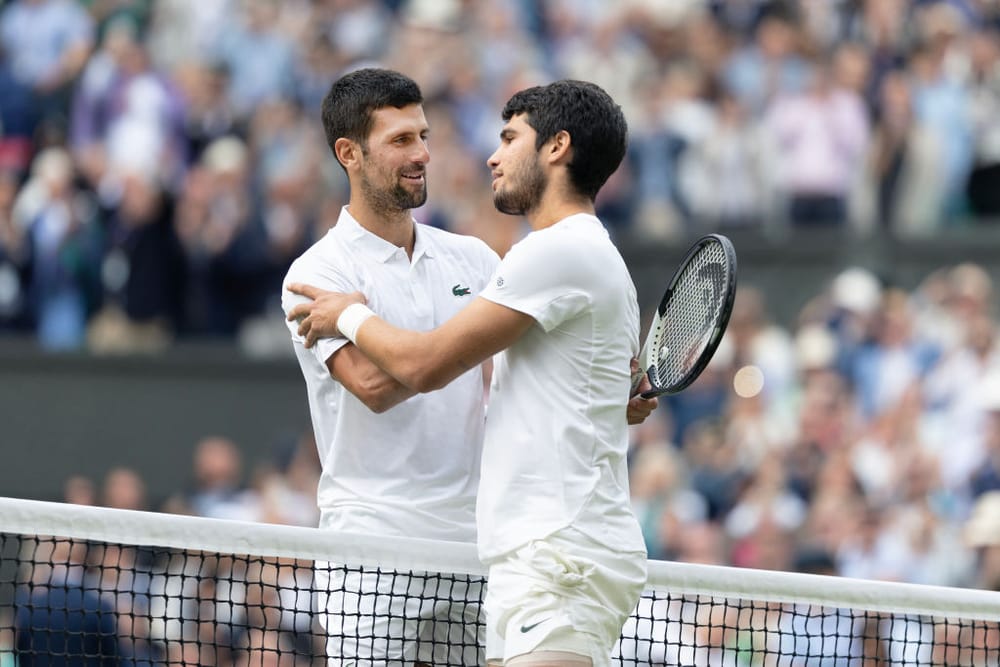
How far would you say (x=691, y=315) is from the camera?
5441 mm

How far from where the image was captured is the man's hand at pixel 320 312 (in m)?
5.20

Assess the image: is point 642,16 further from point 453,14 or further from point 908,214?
point 908,214

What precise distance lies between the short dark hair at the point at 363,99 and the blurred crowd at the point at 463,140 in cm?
675

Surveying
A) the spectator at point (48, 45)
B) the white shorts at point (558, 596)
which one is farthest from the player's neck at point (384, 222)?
the spectator at point (48, 45)

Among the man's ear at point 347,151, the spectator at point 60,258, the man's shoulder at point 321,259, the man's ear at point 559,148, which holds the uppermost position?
the spectator at point 60,258

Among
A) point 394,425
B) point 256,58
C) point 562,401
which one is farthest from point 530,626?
point 256,58

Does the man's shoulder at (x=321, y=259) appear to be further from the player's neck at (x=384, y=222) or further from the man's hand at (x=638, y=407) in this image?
the man's hand at (x=638, y=407)

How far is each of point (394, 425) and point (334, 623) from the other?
2.00ft

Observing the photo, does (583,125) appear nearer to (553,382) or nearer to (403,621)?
(553,382)

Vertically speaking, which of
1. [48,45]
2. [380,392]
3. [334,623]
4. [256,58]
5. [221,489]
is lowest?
[334,623]

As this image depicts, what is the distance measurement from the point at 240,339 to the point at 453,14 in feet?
10.6

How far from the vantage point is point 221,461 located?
1233cm

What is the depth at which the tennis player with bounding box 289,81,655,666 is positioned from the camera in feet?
15.8

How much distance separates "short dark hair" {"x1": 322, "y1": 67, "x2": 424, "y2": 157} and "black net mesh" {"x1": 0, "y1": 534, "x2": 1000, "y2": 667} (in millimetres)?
1290
